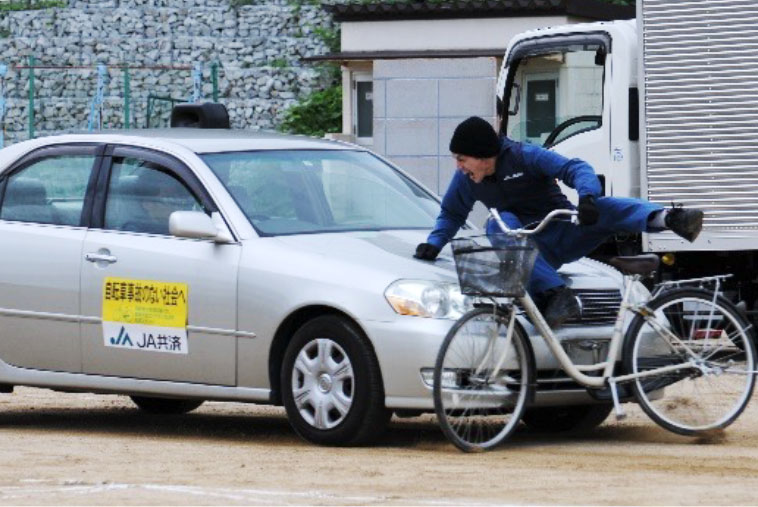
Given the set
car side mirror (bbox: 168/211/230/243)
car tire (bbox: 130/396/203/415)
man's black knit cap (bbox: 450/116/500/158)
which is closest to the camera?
man's black knit cap (bbox: 450/116/500/158)

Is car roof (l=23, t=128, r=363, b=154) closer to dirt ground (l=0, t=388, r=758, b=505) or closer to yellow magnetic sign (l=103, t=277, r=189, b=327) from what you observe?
yellow magnetic sign (l=103, t=277, r=189, b=327)

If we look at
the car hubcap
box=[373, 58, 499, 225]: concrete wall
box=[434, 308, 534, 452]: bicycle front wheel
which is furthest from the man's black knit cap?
box=[373, 58, 499, 225]: concrete wall

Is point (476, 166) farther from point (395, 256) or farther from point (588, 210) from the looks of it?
point (588, 210)

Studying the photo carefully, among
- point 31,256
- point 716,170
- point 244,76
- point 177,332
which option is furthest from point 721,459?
point 244,76

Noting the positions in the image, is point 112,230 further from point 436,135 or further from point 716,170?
point 436,135

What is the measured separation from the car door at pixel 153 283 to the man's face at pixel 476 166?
1248mm

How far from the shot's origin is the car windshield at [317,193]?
1226cm

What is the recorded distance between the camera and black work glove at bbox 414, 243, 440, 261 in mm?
11719

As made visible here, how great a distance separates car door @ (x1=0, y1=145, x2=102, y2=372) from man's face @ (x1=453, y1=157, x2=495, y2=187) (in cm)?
220

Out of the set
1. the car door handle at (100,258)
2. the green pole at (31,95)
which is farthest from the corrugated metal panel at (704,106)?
the green pole at (31,95)

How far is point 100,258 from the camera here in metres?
12.5

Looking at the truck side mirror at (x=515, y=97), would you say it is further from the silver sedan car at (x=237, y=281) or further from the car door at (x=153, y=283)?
the car door at (x=153, y=283)

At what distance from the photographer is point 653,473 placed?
1018 cm

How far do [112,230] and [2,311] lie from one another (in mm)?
819
